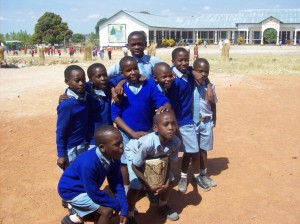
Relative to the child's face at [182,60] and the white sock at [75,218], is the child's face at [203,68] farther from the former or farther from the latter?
the white sock at [75,218]

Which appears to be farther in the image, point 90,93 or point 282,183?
point 282,183

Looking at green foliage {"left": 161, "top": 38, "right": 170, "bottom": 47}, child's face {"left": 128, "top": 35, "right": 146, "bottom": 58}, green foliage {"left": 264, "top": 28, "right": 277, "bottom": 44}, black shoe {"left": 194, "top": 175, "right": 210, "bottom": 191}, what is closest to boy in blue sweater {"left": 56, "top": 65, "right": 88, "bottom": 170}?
child's face {"left": 128, "top": 35, "right": 146, "bottom": 58}

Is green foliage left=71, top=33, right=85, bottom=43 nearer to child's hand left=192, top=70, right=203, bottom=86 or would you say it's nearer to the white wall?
the white wall

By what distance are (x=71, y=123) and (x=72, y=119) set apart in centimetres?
4

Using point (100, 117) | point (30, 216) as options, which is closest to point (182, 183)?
point (100, 117)

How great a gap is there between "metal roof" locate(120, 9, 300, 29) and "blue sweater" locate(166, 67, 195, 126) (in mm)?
42948

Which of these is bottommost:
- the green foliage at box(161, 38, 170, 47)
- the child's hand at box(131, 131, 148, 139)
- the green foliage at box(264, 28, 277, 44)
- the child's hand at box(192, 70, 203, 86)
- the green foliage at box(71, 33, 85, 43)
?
the child's hand at box(131, 131, 148, 139)

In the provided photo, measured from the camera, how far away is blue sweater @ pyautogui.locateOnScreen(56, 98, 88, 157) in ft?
10.3

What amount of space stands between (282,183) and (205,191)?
1.02 metres

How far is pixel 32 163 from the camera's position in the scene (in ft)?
16.9

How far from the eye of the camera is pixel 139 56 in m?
3.72

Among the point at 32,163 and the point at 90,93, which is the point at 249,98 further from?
the point at 90,93

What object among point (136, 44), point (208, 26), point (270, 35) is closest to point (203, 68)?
point (136, 44)

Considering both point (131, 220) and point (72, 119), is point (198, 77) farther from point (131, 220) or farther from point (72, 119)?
point (131, 220)
